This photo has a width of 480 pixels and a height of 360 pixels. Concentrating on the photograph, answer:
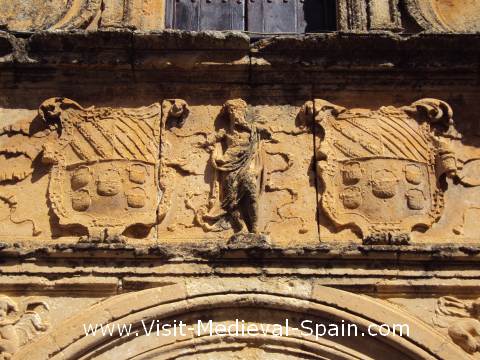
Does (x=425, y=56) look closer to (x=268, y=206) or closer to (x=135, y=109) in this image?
(x=268, y=206)

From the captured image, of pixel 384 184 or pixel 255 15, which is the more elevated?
pixel 255 15

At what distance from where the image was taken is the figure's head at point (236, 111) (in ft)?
19.7

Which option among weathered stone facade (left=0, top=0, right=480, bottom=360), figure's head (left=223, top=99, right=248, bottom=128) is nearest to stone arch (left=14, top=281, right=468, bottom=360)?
weathered stone facade (left=0, top=0, right=480, bottom=360)

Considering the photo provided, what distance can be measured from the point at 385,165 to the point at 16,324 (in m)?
2.74

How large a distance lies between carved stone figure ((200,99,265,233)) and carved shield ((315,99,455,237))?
1.55 feet

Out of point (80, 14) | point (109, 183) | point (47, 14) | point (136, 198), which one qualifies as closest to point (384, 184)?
point (136, 198)

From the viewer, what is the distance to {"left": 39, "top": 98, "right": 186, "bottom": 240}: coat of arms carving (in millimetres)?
5719

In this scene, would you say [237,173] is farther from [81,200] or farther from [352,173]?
[81,200]

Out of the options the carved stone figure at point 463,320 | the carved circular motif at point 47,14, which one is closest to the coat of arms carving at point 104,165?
the carved circular motif at point 47,14

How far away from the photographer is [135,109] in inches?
242

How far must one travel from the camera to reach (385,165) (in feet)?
19.1

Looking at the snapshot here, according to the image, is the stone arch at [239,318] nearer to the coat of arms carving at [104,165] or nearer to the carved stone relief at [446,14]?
the coat of arms carving at [104,165]

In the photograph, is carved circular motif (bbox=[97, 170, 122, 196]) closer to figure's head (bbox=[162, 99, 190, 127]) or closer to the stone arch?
figure's head (bbox=[162, 99, 190, 127])

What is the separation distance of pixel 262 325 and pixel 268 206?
88 cm
